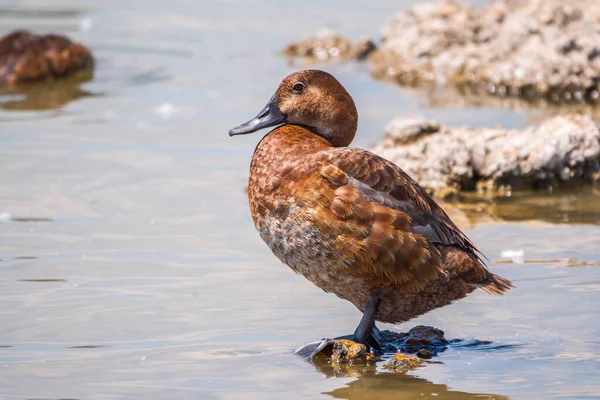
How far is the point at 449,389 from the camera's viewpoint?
183 inches

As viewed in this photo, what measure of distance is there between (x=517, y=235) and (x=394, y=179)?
2.07 m

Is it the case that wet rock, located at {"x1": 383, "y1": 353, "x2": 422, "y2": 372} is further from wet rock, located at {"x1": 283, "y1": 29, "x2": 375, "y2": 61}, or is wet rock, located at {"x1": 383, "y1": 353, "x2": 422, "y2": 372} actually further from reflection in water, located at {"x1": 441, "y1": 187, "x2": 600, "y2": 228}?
wet rock, located at {"x1": 283, "y1": 29, "x2": 375, "y2": 61}

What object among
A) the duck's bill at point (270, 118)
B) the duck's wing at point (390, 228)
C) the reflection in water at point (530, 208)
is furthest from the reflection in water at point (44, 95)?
the duck's wing at point (390, 228)

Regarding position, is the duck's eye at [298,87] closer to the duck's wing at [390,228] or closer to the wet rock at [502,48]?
the duck's wing at [390,228]

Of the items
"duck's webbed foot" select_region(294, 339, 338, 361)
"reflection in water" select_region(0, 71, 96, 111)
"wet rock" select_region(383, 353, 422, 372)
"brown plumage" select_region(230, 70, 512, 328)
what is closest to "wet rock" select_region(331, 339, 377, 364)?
"duck's webbed foot" select_region(294, 339, 338, 361)

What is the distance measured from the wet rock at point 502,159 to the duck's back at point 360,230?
102 inches

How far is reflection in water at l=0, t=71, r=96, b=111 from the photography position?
1048cm

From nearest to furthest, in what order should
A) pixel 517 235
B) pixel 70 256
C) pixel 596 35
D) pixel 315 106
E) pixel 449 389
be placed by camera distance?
pixel 449 389
pixel 315 106
pixel 70 256
pixel 517 235
pixel 596 35

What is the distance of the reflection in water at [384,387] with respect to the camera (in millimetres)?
4598

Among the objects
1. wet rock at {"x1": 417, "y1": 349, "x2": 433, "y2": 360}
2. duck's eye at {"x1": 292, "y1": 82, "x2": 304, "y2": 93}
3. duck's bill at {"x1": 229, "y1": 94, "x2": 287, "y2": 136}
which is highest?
duck's eye at {"x1": 292, "y1": 82, "x2": 304, "y2": 93}

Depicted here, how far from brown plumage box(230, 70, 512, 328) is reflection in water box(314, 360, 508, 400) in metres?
0.41

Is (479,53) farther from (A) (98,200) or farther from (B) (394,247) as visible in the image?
(B) (394,247)

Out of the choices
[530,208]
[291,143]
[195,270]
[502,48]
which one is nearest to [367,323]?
[291,143]

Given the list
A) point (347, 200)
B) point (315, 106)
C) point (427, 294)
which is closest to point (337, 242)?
point (347, 200)
